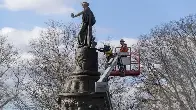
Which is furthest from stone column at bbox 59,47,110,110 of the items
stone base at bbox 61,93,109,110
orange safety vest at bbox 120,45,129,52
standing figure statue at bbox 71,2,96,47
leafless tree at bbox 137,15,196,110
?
leafless tree at bbox 137,15,196,110

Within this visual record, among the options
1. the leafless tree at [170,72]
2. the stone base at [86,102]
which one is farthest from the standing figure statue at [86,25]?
the leafless tree at [170,72]

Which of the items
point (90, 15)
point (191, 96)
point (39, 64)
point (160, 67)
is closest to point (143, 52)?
point (160, 67)

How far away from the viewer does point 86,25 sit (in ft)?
40.8

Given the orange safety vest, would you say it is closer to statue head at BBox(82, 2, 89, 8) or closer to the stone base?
statue head at BBox(82, 2, 89, 8)

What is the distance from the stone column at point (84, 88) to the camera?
36.4ft

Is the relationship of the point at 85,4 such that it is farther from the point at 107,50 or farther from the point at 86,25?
the point at 107,50

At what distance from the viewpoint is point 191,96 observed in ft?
89.3

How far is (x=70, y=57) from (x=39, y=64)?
230 centimetres

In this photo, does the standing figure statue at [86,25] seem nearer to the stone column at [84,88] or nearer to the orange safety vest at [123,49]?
the stone column at [84,88]

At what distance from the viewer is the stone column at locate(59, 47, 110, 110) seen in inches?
437

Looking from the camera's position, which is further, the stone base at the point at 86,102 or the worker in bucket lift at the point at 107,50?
the worker in bucket lift at the point at 107,50

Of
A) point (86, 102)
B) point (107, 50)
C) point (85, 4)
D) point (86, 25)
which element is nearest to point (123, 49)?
point (107, 50)

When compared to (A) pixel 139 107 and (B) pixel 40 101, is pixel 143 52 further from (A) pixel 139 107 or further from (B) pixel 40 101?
(B) pixel 40 101

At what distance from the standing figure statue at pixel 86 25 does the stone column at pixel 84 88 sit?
0.34 metres
